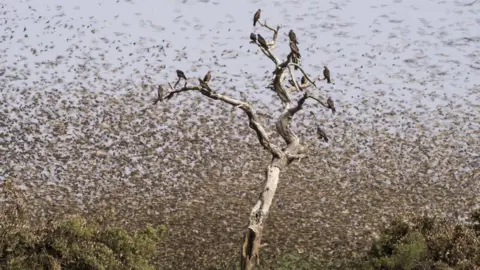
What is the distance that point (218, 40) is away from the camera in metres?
28.0

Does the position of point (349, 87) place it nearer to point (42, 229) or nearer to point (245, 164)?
point (245, 164)

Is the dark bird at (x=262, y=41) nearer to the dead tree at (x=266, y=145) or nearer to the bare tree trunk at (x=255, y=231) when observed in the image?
the dead tree at (x=266, y=145)

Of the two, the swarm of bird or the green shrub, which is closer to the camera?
the green shrub

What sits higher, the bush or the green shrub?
the green shrub

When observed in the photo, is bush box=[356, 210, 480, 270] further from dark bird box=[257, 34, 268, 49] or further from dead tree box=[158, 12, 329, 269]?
dark bird box=[257, 34, 268, 49]

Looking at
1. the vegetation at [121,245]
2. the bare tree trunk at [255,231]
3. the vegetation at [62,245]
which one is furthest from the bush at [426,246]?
the vegetation at [62,245]

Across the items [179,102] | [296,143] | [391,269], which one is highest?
[296,143]

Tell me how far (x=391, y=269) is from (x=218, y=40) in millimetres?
16116

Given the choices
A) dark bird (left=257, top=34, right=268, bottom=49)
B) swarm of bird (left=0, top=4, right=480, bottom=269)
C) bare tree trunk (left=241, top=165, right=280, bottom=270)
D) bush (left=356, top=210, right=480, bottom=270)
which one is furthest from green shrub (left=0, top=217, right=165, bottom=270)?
dark bird (left=257, top=34, right=268, bottom=49)

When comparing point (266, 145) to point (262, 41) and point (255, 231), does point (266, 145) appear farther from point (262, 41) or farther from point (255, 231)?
point (262, 41)

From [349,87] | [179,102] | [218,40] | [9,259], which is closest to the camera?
[9,259]

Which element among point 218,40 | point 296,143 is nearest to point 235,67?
point 218,40

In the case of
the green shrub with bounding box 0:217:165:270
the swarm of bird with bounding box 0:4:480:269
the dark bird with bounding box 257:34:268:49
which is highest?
the dark bird with bounding box 257:34:268:49

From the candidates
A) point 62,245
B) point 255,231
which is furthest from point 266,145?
point 62,245
